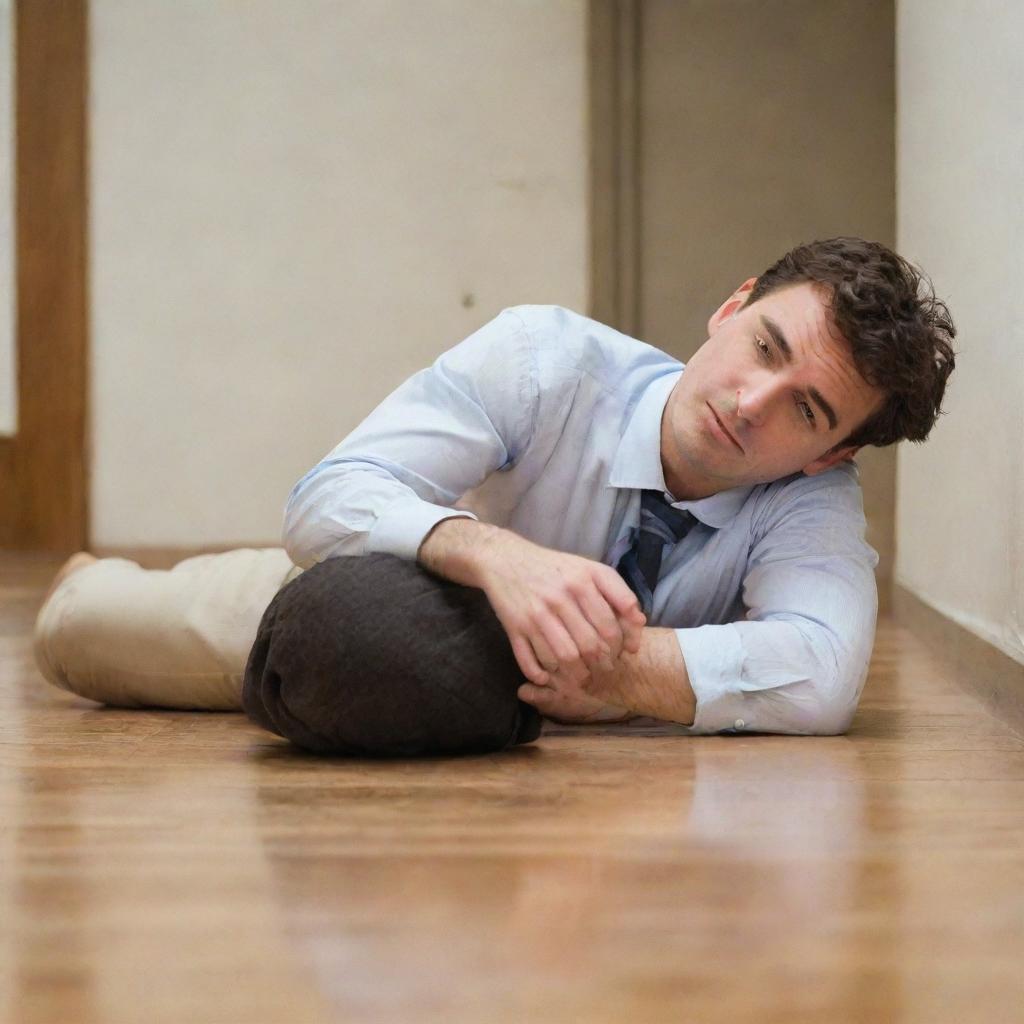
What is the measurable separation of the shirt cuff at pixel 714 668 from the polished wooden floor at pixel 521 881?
0.17 feet

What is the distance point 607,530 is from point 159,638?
2.18ft

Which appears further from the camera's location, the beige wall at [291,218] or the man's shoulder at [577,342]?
the beige wall at [291,218]

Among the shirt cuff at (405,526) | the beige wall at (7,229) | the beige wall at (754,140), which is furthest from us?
the beige wall at (7,229)

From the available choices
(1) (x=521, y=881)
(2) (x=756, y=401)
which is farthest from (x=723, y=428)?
(1) (x=521, y=881)

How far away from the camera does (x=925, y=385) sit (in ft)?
5.71

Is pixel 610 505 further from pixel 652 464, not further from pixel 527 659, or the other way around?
pixel 527 659

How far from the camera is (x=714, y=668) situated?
1700 millimetres

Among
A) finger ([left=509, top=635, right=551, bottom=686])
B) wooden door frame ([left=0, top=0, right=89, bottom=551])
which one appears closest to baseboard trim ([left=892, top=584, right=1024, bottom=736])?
finger ([left=509, top=635, right=551, bottom=686])

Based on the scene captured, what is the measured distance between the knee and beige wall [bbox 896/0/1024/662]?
2.61ft

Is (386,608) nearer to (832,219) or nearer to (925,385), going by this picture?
(925,385)

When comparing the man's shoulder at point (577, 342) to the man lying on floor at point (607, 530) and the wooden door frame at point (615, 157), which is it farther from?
the wooden door frame at point (615, 157)

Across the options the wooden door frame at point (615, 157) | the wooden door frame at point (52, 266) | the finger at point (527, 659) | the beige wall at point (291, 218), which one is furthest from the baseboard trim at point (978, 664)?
the wooden door frame at point (52, 266)

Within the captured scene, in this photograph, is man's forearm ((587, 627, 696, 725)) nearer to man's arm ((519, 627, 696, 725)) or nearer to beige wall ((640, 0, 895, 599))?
man's arm ((519, 627, 696, 725))

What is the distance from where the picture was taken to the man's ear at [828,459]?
183cm
